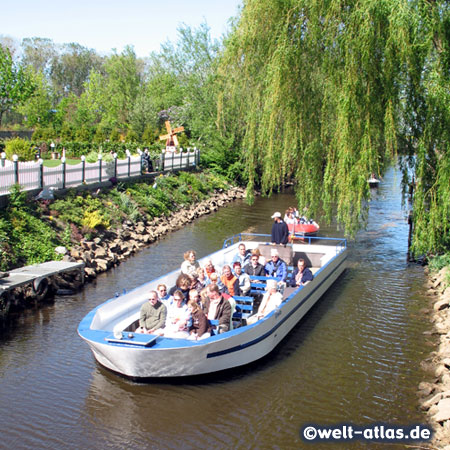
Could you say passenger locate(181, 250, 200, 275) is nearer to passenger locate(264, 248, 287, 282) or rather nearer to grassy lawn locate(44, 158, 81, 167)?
passenger locate(264, 248, 287, 282)

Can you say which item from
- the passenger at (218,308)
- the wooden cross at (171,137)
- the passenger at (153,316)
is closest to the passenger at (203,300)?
the passenger at (218,308)

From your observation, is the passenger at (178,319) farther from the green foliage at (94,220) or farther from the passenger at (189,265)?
the green foliage at (94,220)

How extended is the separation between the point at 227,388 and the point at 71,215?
12.7 meters

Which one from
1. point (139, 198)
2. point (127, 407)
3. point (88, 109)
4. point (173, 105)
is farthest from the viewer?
point (88, 109)

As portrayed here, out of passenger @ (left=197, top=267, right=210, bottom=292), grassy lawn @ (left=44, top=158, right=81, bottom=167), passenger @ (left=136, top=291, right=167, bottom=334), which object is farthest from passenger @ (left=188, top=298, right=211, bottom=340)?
grassy lawn @ (left=44, top=158, right=81, bottom=167)

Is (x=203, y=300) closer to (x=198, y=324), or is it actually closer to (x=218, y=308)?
(x=218, y=308)

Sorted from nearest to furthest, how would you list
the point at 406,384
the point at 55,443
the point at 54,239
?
the point at 55,443
the point at 406,384
the point at 54,239

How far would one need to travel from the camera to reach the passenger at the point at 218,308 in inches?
437

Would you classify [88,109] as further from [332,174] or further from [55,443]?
[55,443]

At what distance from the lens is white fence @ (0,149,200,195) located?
19203mm

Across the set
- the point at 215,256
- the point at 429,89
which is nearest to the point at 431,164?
the point at 429,89

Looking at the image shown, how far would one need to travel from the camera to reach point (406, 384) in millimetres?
11102

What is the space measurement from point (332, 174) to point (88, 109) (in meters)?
52.6

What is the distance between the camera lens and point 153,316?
36.0ft
